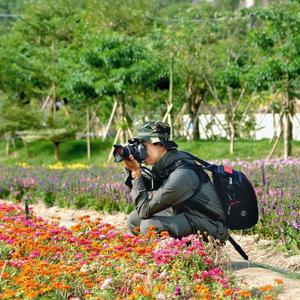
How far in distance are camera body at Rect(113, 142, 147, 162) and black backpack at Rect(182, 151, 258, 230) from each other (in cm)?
46

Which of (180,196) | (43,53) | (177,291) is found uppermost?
(43,53)

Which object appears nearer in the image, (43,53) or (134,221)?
(134,221)

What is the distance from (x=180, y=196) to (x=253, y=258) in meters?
1.85

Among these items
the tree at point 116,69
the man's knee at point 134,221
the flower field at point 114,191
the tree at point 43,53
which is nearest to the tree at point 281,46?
the flower field at point 114,191

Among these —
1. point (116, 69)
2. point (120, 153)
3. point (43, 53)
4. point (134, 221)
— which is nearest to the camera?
point (120, 153)

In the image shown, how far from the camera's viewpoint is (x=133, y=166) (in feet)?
19.6

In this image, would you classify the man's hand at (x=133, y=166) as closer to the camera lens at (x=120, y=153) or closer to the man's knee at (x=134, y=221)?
the camera lens at (x=120, y=153)

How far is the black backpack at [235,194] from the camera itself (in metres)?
5.87

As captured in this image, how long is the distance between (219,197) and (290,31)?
12.2 meters

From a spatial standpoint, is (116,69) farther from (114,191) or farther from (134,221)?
(134,221)

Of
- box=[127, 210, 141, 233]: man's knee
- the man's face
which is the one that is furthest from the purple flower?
box=[127, 210, 141, 233]: man's knee

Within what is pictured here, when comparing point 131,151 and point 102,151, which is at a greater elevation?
point 131,151

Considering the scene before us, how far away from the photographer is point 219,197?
5992mm

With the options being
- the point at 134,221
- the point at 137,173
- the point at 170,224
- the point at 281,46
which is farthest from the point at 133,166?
the point at 281,46
